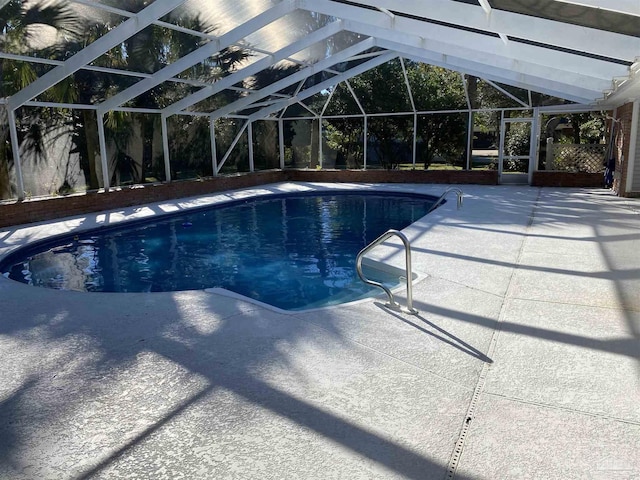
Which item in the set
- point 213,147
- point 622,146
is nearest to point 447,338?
point 622,146

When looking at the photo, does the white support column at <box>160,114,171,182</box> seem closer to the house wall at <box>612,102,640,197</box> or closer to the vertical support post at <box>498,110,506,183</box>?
the vertical support post at <box>498,110,506,183</box>

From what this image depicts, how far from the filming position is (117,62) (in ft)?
34.3

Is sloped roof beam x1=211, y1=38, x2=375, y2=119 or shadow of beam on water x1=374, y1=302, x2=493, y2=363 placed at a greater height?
sloped roof beam x1=211, y1=38, x2=375, y2=119

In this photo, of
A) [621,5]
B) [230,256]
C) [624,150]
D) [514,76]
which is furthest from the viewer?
[514,76]

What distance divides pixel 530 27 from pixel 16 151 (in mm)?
10243

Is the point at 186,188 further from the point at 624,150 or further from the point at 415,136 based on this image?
the point at 624,150

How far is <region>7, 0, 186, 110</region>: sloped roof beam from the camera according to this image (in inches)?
328

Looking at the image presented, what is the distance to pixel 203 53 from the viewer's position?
34.7ft

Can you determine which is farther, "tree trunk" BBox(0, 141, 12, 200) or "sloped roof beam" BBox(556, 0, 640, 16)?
"tree trunk" BBox(0, 141, 12, 200)

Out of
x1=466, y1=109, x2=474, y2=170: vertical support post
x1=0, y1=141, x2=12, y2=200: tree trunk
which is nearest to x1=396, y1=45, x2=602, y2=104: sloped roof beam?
x1=466, y1=109, x2=474, y2=170: vertical support post

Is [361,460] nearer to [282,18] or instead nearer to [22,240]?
[22,240]

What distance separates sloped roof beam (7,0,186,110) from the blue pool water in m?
3.16

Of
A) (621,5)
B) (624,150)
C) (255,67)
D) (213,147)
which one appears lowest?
(624,150)

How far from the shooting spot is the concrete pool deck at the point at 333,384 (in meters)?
2.39
